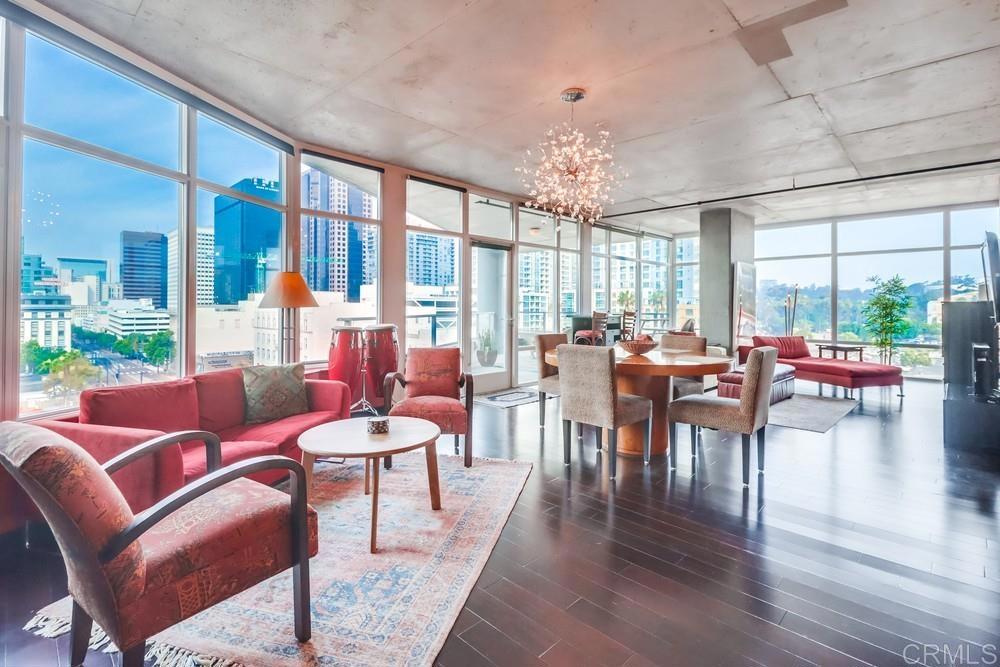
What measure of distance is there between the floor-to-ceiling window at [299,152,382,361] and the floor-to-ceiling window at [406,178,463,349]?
52cm

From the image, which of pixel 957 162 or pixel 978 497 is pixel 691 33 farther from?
pixel 957 162

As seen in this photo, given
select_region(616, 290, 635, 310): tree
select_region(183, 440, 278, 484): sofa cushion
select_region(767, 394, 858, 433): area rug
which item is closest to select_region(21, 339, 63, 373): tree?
select_region(183, 440, 278, 484): sofa cushion

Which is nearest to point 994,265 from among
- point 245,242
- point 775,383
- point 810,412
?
point 810,412

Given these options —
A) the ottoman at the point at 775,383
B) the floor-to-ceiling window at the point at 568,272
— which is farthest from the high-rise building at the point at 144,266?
the floor-to-ceiling window at the point at 568,272

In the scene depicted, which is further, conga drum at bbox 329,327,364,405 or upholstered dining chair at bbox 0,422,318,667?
conga drum at bbox 329,327,364,405

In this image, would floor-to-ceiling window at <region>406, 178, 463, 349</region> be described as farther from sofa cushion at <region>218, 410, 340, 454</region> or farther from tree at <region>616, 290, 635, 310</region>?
tree at <region>616, 290, 635, 310</region>

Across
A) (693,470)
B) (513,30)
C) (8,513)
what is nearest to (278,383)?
(8,513)

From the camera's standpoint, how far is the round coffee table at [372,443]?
2322 millimetres

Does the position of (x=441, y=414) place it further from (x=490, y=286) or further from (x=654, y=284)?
(x=654, y=284)

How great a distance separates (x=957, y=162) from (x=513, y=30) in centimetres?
599

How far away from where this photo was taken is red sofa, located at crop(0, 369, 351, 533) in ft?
6.91

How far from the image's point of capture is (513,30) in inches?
115

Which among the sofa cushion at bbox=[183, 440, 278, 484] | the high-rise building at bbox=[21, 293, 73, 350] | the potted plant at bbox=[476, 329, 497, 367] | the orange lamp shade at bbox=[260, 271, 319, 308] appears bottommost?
the sofa cushion at bbox=[183, 440, 278, 484]

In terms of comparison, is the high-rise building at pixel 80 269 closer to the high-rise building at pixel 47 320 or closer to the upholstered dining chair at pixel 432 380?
the high-rise building at pixel 47 320
